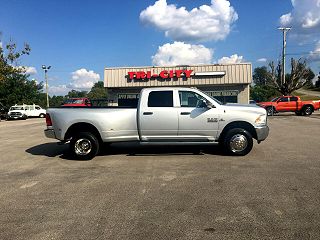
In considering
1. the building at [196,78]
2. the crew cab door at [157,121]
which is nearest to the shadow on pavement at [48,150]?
the crew cab door at [157,121]

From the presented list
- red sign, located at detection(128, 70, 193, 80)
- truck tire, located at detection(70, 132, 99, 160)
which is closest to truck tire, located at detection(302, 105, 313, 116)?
red sign, located at detection(128, 70, 193, 80)

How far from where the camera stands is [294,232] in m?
4.07

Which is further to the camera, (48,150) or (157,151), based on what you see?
(48,150)

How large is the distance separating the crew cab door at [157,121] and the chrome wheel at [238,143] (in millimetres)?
1497

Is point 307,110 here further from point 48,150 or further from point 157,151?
point 48,150

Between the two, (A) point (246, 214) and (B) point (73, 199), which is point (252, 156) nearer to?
(A) point (246, 214)

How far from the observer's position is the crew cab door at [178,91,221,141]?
8.86 m

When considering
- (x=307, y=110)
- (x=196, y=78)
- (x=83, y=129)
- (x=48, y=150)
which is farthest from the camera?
(x=196, y=78)

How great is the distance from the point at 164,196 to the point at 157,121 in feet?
11.6

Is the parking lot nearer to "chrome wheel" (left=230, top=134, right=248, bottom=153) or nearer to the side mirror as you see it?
"chrome wheel" (left=230, top=134, right=248, bottom=153)

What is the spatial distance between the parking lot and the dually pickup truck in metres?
0.47

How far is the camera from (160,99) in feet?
29.8

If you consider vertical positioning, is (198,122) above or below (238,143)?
above

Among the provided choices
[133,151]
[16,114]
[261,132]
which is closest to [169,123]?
[133,151]
